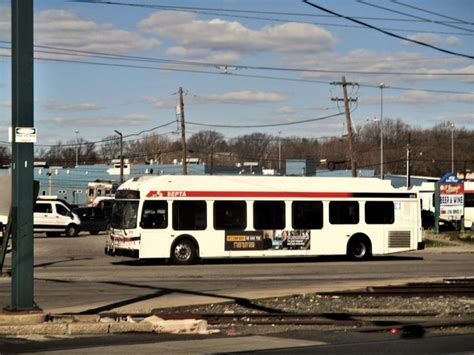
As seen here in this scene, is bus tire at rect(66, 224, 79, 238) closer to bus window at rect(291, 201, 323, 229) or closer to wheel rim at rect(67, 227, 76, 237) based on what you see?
wheel rim at rect(67, 227, 76, 237)

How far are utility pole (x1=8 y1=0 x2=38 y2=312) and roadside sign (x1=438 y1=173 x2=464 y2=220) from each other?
36745 millimetres

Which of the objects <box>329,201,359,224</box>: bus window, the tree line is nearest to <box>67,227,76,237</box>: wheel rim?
A: <box>329,201,359,224</box>: bus window

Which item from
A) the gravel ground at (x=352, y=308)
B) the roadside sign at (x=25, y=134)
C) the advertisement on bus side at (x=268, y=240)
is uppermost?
the roadside sign at (x=25, y=134)

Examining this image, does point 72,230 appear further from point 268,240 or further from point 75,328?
point 75,328

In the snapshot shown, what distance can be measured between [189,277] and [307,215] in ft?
24.8

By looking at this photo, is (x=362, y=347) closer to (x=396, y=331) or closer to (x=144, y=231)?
(x=396, y=331)

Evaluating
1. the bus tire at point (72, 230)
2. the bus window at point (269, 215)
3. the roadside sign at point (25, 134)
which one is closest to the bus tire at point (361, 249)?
the bus window at point (269, 215)

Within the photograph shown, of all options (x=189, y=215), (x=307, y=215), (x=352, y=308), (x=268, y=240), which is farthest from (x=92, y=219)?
(x=352, y=308)

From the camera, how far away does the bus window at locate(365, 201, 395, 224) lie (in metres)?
29.4

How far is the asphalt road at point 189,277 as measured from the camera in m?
16.3

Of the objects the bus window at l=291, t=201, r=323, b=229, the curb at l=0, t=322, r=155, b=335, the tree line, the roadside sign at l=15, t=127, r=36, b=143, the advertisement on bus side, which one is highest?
the tree line

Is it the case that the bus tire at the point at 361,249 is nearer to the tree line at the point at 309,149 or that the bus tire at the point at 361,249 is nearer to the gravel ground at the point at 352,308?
the gravel ground at the point at 352,308

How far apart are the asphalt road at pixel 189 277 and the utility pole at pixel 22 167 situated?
213cm

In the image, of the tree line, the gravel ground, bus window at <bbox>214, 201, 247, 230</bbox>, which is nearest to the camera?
the gravel ground
